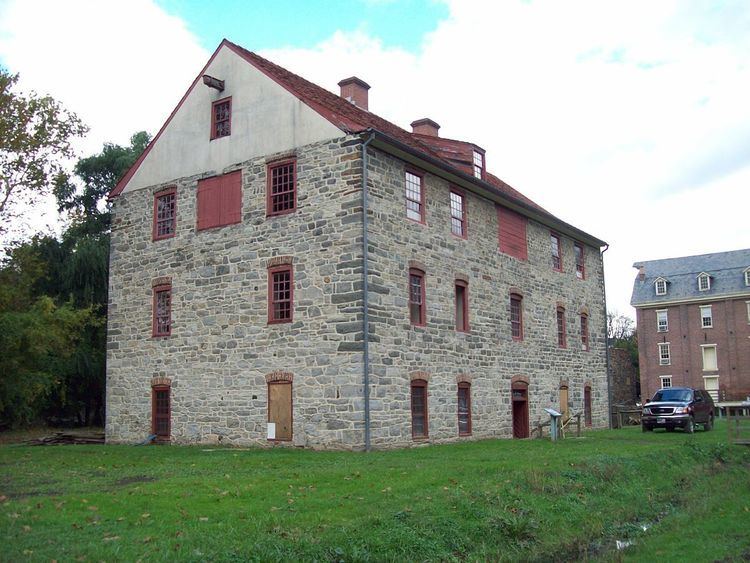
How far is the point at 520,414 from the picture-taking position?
25.9m

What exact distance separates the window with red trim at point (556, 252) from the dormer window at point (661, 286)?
3251cm

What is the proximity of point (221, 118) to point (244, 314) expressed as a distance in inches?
240

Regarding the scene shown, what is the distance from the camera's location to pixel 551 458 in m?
16.0

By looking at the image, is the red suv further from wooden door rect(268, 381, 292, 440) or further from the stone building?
wooden door rect(268, 381, 292, 440)

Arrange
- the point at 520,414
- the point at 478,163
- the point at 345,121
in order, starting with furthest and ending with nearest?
the point at 478,163, the point at 520,414, the point at 345,121

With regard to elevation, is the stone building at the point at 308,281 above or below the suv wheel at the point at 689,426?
above

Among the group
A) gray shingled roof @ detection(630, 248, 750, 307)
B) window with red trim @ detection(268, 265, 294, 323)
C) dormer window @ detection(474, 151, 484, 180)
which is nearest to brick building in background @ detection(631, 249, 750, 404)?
gray shingled roof @ detection(630, 248, 750, 307)

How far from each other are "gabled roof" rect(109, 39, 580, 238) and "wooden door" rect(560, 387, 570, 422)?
254 inches

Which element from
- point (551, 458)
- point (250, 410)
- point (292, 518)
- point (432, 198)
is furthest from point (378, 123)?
point (292, 518)

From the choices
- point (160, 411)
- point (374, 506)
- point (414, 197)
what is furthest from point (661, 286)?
point (374, 506)

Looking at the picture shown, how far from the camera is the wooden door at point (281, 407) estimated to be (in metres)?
19.6

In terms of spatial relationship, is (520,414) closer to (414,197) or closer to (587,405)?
(587,405)

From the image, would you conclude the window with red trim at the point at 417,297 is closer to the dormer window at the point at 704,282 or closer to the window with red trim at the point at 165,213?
the window with red trim at the point at 165,213

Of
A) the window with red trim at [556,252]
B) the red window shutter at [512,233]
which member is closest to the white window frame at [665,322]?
the window with red trim at [556,252]
